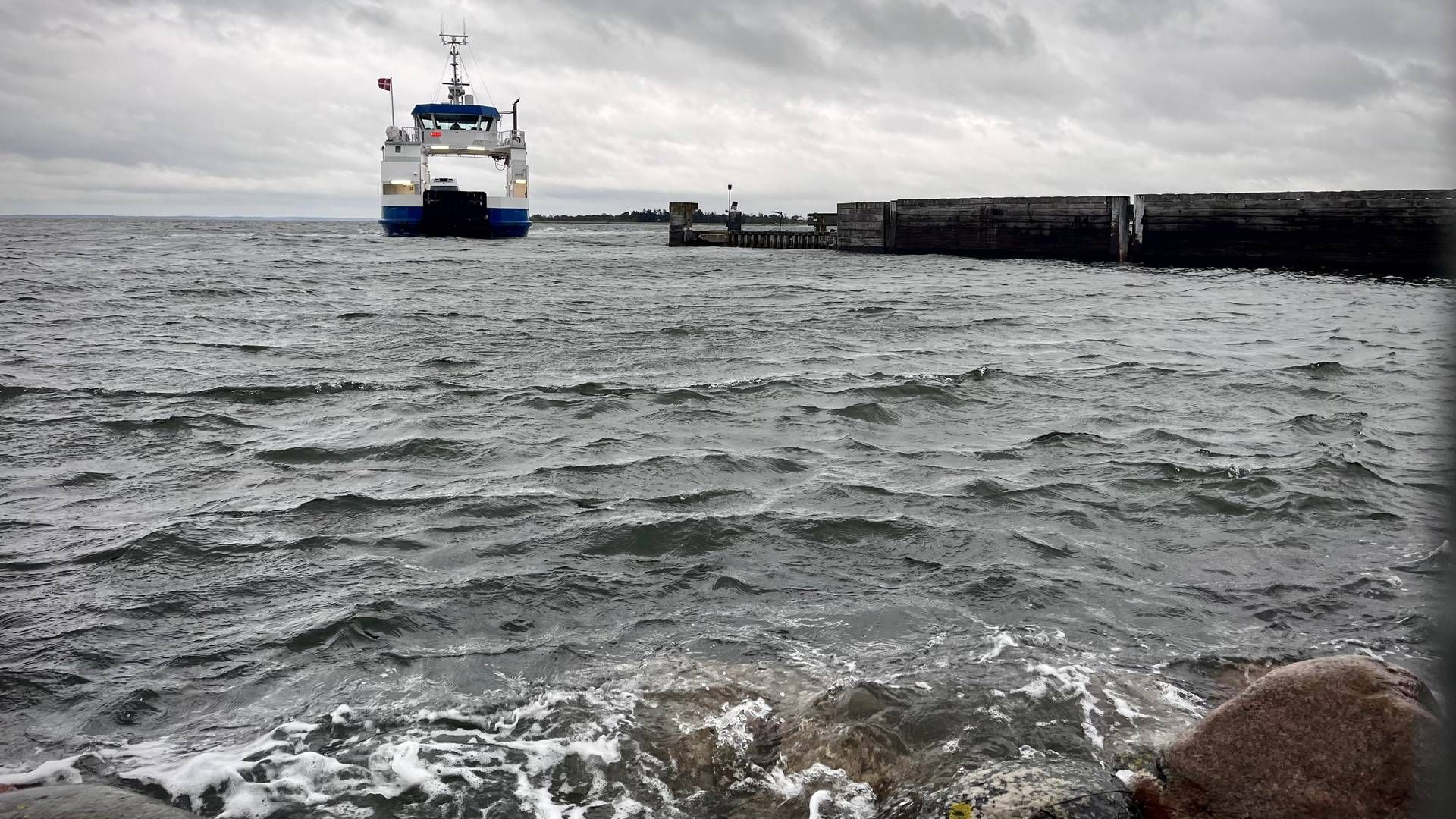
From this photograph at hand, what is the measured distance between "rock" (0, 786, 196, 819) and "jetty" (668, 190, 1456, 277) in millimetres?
25318

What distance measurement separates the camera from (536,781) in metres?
3.78

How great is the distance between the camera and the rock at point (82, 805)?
3.17m

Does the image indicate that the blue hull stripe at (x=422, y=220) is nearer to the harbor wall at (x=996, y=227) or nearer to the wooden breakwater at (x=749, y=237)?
the wooden breakwater at (x=749, y=237)

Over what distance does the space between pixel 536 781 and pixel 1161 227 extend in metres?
37.1

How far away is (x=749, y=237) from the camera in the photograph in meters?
56.6

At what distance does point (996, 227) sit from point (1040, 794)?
4168cm

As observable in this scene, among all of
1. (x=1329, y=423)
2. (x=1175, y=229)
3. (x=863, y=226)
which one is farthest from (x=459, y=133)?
(x=1329, y=423)

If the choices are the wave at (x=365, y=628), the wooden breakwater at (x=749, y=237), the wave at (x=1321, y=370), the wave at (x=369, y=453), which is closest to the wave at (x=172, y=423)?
the wave at (x=369, y=453)

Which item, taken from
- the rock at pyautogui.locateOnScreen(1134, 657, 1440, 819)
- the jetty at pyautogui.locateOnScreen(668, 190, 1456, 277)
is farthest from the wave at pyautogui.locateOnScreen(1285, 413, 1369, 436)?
the jetty at pyautogui.locateOnScreen(668, 190, 1456, 277)

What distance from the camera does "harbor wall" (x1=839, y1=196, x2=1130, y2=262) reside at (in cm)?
3772

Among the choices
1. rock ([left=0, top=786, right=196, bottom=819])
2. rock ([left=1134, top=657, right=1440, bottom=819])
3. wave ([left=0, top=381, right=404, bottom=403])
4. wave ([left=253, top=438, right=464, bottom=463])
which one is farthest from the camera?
wave ([left=0, top=381, right=404, bottom=403])

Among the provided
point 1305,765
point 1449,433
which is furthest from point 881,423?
point 1449,433

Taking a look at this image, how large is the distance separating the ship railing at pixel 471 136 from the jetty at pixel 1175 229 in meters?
21.5

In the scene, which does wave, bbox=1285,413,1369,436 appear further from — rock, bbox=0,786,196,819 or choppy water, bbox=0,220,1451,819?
rock, bbox=0,786,196,819
